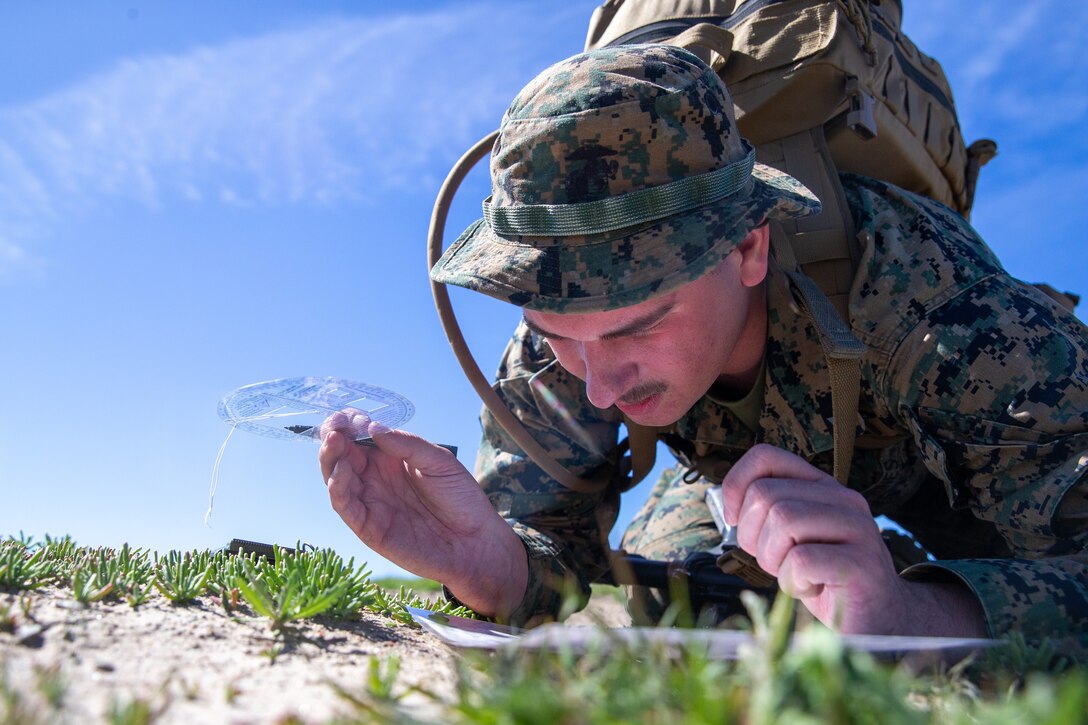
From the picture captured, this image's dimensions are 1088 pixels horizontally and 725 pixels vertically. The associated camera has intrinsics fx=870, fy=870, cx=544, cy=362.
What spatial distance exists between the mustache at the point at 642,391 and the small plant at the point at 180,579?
53.5 inches

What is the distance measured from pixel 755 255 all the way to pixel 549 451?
127 cm

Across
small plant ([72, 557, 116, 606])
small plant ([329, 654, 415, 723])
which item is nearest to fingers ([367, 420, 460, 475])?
small plant ([72, 557, 116, 606])

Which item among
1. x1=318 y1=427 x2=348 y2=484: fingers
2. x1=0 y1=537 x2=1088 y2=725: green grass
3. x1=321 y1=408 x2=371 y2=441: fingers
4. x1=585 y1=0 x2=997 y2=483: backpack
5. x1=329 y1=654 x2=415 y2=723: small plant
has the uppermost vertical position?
x1=585 y1=0 x2=997 y2=483: backpack

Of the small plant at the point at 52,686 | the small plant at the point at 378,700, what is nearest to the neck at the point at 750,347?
the small plant at the point at 378,700

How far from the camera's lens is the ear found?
2.99 meters

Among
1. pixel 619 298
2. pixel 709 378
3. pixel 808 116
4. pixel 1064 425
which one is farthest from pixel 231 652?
pixel 808 116

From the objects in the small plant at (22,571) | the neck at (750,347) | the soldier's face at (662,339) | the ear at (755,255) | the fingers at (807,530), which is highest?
the ear at (755,255)

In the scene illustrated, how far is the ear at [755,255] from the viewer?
2.99m

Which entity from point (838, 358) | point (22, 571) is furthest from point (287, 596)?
point (838, 358)

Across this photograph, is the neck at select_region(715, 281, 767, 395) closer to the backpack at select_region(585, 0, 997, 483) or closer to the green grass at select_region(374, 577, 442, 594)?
the backpack at select_region(585, 0, 997, 483)

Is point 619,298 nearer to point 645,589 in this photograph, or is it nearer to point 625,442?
point 625,442

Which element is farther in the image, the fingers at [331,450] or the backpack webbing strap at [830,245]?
the backpack webbing strap at [830,245]

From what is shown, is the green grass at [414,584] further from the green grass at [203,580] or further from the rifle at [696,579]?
the green grass at [203,580]

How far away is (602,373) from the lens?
2.74m
